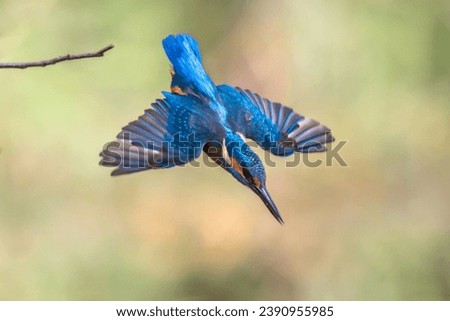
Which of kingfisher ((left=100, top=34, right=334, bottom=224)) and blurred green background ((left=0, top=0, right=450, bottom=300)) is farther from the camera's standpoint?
blurred green background ((left=0, top=0, right=450, bottom=300))

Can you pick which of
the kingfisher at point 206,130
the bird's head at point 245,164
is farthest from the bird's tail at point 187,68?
the bird's head at point 245,164

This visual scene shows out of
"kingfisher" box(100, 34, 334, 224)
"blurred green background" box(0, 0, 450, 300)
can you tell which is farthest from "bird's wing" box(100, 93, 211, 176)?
"blurred green background" box(0, 0, 450, 300)

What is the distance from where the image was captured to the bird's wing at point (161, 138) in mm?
1182

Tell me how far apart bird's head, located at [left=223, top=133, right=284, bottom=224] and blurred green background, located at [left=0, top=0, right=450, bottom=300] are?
221 mm

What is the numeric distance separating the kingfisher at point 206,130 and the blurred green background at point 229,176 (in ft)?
0.49

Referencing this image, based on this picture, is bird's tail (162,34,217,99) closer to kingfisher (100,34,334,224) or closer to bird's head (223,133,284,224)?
kingfisher (100,34,334,224)

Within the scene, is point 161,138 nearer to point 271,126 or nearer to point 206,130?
point 206,130

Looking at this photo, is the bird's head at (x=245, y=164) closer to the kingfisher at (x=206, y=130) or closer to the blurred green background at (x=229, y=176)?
the kingfisher at (x=206, y=130)

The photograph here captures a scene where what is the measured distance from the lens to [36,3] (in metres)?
1.78

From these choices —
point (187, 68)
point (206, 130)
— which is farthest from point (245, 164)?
point (187, 68)

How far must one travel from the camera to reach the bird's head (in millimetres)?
1326

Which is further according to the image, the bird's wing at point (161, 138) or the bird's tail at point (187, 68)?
the bird's tail at point (187, 68)

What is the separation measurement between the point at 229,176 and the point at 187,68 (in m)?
0.26

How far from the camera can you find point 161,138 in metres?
1.27
